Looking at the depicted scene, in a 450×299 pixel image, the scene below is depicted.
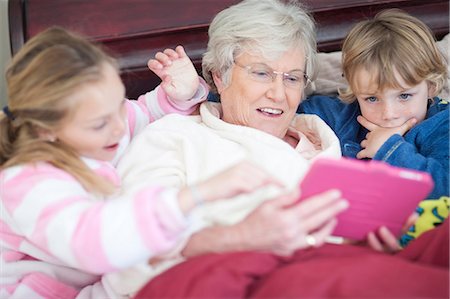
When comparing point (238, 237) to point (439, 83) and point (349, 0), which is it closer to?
point (439, 83)

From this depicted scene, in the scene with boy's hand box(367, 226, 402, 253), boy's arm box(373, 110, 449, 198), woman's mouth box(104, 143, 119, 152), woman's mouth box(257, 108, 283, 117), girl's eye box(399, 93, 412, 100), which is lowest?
boy's hand box(367, 226, 402, 253)

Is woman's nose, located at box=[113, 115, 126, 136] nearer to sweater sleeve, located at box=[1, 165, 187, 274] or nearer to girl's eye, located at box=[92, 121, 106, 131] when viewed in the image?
girl's eye, located at box=[92, 121, 106, 131]

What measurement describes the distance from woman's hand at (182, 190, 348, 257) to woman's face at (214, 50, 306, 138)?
0.57 meters

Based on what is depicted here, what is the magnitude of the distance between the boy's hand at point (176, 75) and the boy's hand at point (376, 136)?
1.81 ft

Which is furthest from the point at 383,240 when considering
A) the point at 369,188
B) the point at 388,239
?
the point at 369,188

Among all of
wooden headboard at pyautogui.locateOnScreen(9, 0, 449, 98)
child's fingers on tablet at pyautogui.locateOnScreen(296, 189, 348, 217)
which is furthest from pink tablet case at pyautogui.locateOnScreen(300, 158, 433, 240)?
wooden headboard at pyautogui.locateOnScreen(9, 0, 449, 98)

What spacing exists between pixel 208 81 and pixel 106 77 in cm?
73

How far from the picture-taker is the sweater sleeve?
1.22 meters

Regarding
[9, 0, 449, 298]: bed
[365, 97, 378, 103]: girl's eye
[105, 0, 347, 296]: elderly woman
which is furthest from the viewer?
[9, 0, 449, 298]: bed

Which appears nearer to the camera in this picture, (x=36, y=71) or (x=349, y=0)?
(x=36, y=71)

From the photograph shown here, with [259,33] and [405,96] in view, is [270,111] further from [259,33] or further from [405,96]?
[405,96]

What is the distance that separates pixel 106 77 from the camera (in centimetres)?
139

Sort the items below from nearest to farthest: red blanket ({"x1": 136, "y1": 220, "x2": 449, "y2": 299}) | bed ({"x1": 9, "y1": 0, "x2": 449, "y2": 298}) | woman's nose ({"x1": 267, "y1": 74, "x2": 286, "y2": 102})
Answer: red blanket ({"x1": 136, "y1": 220, "x2": 449, "y2": 299})
woman's nose ({"x1": 267, "y1": 74, "x2": 286, "y2": 102})
bed ({"x1": 9, "y1": 0, "x2": 449, "y2": 298})

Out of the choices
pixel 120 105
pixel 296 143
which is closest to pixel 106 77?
pixel 120 105
